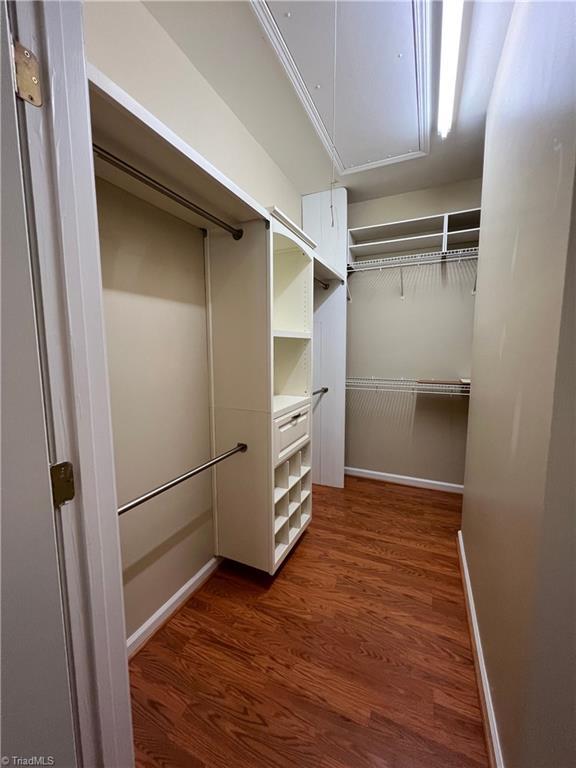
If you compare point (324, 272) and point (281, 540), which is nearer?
point (281, 540)

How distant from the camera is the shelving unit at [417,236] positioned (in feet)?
8.09

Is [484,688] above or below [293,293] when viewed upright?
below

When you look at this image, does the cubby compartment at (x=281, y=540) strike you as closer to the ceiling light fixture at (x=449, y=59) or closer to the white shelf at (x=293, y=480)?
the white shelf at (x=293, y=480)

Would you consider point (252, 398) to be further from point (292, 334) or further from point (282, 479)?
point (282, 479)

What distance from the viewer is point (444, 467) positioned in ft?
9.29

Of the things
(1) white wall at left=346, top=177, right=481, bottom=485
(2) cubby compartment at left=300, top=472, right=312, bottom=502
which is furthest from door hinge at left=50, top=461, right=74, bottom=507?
(1) white wall at left=346, top=177, right=481, bottom=485

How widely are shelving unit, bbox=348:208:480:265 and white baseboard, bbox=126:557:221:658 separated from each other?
284 cm

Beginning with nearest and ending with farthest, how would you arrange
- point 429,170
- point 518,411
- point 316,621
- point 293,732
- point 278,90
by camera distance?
point 518,411 < point 293,732 < point 316,621 < point 278,90 < point 429,170

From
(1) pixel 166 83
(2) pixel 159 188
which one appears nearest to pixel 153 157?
(2) pixel 159 188

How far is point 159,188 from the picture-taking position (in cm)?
111

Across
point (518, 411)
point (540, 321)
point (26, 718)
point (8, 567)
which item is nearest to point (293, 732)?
point (26, 718)

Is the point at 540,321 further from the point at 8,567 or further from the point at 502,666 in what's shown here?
the point at 8,567

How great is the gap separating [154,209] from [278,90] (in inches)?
42.2

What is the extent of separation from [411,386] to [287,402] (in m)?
1.53
